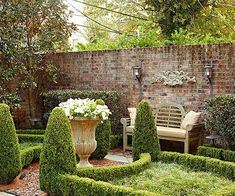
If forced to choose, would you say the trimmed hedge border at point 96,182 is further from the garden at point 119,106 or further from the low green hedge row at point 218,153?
the low green hedge row at point 218,153

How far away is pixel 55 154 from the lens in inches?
213

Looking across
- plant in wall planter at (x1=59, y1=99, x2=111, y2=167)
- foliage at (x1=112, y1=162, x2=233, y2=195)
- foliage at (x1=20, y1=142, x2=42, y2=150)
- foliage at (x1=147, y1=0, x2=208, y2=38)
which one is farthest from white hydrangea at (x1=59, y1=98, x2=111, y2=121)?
foliage at (x1=147, y1=0, x2=208, y2=38)

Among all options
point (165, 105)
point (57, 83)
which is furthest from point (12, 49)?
point (165, 105)

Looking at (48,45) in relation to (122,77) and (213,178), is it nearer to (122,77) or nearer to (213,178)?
(122,77)

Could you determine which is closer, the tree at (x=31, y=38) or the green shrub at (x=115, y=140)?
the green shrub at (x=115, y=140)

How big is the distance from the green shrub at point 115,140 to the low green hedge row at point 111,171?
2.71 meters

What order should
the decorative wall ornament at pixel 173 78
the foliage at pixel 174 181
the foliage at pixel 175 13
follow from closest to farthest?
the foliage at pixel 174 181, the decorative wall ornament at pixel 173 78, the foliage at pixel 175 13

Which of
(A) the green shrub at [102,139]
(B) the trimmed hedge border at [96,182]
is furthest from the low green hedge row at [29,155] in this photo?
(B) the trimmed hedge border at [96,182]

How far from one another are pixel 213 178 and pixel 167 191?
0.95 m

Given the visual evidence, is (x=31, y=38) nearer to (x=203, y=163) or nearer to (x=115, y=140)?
(x=115, y=140)

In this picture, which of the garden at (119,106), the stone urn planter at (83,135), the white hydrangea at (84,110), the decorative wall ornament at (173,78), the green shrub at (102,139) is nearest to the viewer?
the garden at (119,106)

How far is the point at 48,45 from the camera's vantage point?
399 inches

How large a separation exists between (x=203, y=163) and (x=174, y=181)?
0.97 meters

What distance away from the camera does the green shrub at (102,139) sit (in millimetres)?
7438
